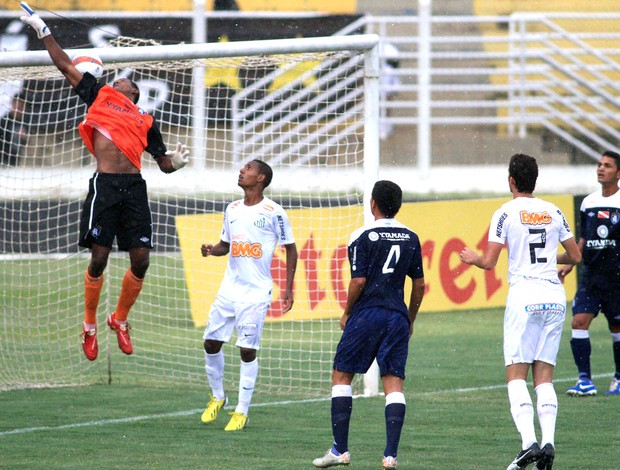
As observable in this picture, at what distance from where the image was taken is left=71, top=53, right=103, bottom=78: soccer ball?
8383 mm

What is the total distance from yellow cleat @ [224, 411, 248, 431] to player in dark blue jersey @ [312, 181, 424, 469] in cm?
178

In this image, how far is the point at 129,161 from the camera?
841 centimetres

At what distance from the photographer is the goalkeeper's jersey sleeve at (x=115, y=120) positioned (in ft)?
27.1

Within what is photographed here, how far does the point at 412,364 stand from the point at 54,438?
15.9 feet

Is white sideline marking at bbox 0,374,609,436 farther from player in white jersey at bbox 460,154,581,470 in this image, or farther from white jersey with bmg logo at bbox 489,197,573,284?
white jersey with bmg logo at bbox 489,197,573,284

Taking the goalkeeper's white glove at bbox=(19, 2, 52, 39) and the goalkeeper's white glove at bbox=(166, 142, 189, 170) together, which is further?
the goalkeeper's white glove at bbox=(166, 142, 189, 170)

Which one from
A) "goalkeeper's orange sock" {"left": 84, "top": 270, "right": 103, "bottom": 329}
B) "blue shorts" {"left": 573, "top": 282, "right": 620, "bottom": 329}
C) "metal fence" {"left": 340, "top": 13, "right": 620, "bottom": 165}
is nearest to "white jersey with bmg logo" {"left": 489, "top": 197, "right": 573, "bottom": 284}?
"blue shorts" {"left": 573, "top": 282, "right": 620, "bottom": 329}

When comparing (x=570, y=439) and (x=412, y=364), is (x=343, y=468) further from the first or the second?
(x=412, y=364)

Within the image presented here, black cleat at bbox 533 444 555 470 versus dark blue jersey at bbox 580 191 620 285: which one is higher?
dark blue jersey at bbox 580 191 620 285

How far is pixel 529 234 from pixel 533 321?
540mm

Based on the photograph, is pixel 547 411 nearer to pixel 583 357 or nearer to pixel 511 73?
pixel 583 357

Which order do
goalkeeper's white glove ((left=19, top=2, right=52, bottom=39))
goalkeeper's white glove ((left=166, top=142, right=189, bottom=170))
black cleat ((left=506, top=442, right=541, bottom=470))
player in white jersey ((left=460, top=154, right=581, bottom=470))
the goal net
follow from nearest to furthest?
black cleat ((left=506, top=442, right=541, bottom=470)) < player in white jersey ((left=460, top=154, right=581, bottom=470)) < goalkeeper's white glove ((left=19, top=2, right=52, bottom=39)) < goalkeeper's white glove ((left=166, top=142, right=189, bottom=170)) < the goal net

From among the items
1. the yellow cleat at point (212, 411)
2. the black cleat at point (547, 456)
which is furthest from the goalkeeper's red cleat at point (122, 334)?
the black cleat at point (547, 456)

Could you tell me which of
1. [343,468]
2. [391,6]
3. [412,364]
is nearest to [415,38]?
[391,6]
